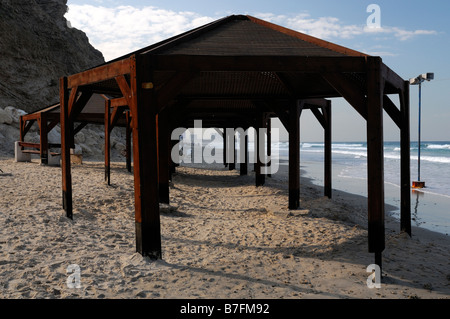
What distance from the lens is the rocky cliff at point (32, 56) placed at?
1091 inches

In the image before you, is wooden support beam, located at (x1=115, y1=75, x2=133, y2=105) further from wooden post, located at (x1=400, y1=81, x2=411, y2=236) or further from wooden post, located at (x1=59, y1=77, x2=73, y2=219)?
wooden post, located at (x1=400, y1=81, x2=411, y2=236)

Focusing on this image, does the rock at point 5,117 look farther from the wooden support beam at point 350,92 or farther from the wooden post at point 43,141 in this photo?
the wooden support beam at point 350,92

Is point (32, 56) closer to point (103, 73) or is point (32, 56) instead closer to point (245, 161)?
point (245, 161)

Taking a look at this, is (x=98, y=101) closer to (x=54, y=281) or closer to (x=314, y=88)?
(x=314, y=88)

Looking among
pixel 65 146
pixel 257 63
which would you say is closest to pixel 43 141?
pixel 65 146

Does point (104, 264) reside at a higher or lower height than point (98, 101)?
lower

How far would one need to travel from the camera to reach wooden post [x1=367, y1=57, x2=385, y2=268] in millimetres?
4926

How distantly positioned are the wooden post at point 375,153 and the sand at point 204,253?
20.2 inches

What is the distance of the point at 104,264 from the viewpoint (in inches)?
→ 193

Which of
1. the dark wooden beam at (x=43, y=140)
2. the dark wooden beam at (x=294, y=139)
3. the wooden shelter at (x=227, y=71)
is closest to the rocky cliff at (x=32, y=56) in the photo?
the dark wooden beam at (x=43, y=140)

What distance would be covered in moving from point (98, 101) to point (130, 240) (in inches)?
420

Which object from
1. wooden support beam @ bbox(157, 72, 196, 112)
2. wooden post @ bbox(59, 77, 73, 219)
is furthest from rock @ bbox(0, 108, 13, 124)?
wooden support beam @ bbox(157, 72, 196, 112)

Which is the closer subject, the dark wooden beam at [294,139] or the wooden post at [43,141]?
the dark wooden beam at [294,139]
